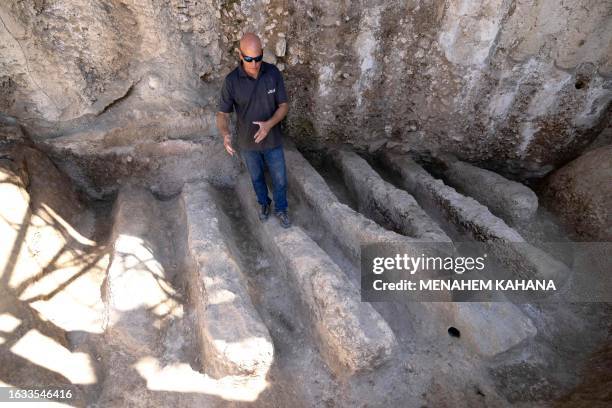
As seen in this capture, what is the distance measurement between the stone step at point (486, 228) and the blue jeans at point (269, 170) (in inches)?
51.9

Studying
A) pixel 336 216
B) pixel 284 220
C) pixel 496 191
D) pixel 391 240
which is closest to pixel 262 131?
pixel 284 220

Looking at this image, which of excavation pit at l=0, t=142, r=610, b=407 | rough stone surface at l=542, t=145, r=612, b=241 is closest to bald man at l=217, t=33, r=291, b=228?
excavation pit at l=0, t=142, r=610, b=407

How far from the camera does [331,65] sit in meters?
3.38

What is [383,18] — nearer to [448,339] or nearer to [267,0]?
[267,0]

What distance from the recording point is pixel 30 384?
200 centimetres

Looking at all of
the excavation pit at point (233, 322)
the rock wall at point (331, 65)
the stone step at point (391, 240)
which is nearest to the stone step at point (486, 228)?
the excavation pit at point (233, 322)

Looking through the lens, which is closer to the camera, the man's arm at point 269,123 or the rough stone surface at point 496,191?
the man's arm at point 269,123

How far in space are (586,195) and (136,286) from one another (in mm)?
3670

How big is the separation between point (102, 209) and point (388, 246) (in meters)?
2.52

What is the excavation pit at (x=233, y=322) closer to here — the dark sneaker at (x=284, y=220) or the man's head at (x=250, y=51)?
the dark sneaker at (x=284, y=220)

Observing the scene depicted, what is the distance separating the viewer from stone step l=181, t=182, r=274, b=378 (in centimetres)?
214

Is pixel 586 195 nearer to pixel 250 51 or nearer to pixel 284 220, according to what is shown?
pixel 284 220

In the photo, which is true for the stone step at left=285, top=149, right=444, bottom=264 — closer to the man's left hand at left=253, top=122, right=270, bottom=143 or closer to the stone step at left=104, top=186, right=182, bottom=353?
the man's left hand at left=253, top=122, right=270, bottom=143

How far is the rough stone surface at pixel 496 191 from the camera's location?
325cm
